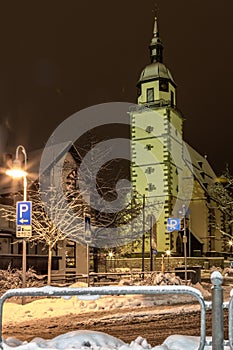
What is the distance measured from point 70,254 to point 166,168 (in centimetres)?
3497

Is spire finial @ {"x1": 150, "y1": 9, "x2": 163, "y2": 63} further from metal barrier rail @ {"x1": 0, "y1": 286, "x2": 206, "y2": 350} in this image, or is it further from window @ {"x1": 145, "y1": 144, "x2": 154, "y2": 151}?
metal barrier rail @ {"x1": 0, "y1": 286, "x2": 206, "y2": 350}

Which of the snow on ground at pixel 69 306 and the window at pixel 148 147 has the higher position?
the window at pixel 148 147

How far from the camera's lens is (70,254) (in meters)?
37.2

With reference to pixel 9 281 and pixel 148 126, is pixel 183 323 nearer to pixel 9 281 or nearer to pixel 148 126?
pixel 9 281

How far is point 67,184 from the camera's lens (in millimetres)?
34281

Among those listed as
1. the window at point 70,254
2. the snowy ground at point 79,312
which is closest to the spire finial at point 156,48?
the window at point 70,254

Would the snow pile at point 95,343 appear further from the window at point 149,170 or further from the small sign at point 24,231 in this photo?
the window at point 149,170

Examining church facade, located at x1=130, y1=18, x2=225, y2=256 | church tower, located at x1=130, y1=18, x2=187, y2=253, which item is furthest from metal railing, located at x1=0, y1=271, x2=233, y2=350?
church tower, located at x1=130, y1=18, x2=187, y2=253

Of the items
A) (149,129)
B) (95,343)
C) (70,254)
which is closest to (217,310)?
(95,343)

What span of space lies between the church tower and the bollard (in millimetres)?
62103

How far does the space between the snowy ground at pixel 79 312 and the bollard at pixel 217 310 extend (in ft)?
2.37

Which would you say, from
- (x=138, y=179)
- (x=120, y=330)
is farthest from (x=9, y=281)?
(x=138, y=179)

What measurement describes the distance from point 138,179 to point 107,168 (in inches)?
1503

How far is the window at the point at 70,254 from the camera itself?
3684 cm
